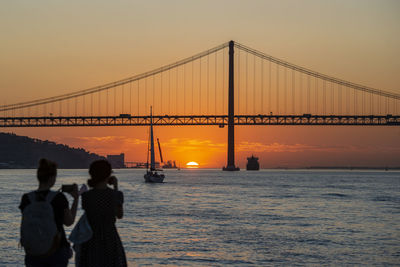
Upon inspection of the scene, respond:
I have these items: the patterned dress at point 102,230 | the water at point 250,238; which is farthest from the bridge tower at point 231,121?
the patterned dress at point 102,230

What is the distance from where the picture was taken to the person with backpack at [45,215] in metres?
5.54

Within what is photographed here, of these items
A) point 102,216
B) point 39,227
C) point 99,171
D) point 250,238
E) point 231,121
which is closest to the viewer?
point 39,227

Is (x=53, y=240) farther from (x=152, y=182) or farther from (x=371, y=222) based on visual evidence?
(x=152, y=182)

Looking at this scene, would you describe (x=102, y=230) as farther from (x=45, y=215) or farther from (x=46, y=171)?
(x=46, y=171)

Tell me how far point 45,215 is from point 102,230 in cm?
64

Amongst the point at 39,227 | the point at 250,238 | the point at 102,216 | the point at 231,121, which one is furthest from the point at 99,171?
the point at 231,121

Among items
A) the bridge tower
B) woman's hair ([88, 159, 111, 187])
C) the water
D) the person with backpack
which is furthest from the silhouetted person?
the bridge tower

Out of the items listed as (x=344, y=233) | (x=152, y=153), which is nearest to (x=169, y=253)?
(x=344, y=233)

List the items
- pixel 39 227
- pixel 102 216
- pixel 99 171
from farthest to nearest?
1. pixel 102 216
2. pixel 99 171
3. pixel 39 227

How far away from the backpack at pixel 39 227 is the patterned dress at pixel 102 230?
1.33ft

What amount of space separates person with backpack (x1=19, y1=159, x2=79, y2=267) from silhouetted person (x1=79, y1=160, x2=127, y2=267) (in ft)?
1.02

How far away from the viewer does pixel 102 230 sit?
236 inches

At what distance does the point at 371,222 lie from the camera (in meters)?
27.2

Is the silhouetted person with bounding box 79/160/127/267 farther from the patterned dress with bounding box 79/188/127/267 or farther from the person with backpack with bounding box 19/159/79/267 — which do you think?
the person with backpack with bounding box 19/159/79/267
